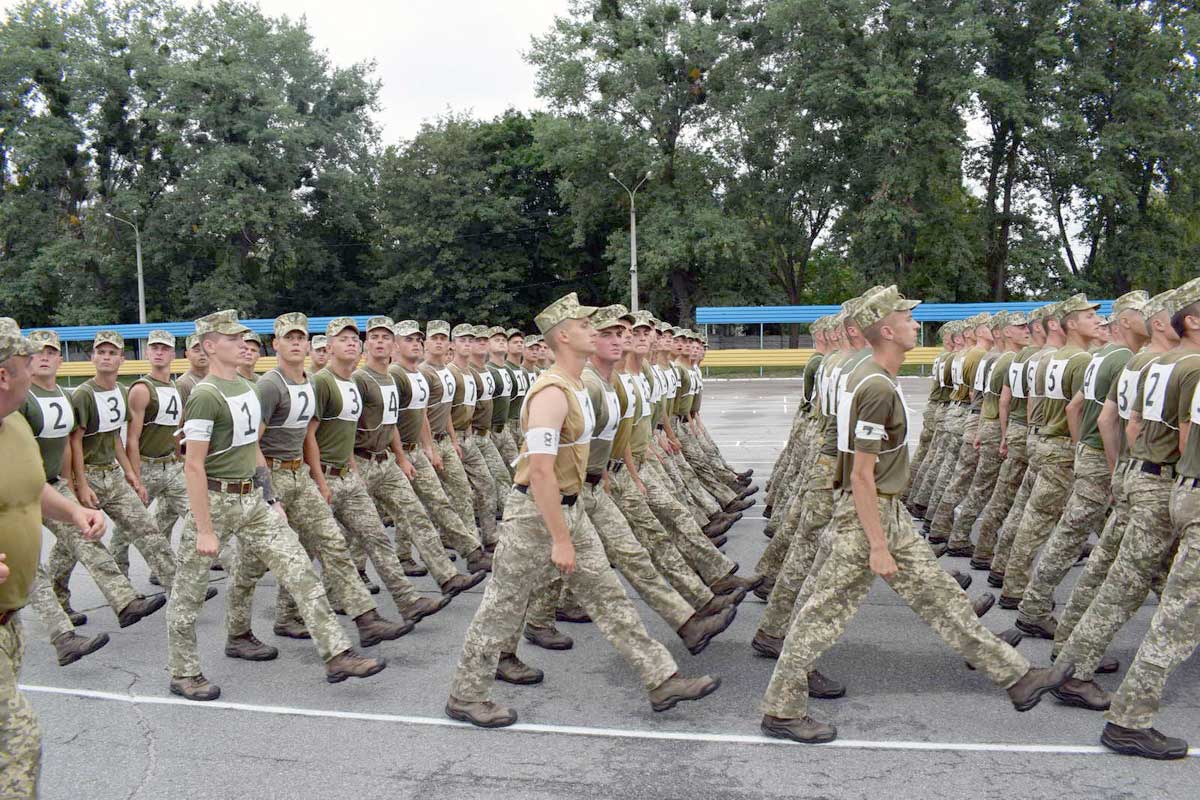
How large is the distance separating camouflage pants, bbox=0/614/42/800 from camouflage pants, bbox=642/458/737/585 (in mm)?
4554

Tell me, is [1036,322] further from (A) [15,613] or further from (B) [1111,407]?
(A) [15,613]

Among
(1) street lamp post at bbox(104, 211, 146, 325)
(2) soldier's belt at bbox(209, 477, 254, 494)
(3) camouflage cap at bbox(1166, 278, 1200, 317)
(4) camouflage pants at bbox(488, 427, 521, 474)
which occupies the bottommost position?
(4) camouflage pants at bbox(488, 427, 521, 474)

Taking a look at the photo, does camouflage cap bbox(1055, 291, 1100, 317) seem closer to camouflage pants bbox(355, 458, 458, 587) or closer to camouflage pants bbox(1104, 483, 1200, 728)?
camouflage pants bbox(1104, 483, 1200, 728)

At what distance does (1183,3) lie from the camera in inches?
1547

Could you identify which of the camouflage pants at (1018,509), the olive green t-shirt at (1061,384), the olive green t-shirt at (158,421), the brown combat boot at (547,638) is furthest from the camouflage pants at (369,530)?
the olive green t-shirt at (1061,384)

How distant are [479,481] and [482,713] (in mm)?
5022

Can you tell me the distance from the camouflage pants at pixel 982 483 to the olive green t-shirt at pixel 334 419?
220 inches

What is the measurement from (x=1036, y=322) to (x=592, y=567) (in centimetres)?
553

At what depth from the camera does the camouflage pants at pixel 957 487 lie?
9375 mm

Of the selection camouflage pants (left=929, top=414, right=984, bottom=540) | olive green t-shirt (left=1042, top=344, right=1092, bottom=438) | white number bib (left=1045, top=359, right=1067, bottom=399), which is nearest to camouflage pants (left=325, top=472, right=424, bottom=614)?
olive green t-shirt (left=1042, top=344, right=1092, bottom=438)

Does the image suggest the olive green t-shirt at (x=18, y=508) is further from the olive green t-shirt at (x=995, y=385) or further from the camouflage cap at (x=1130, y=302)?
the olive green t-shirt at (x=995, y=385)

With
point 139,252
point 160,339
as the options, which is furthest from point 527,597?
point 139,252

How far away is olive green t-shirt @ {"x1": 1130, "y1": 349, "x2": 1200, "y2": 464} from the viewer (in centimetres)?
499

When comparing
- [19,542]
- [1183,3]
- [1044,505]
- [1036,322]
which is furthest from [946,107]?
[19,542]
